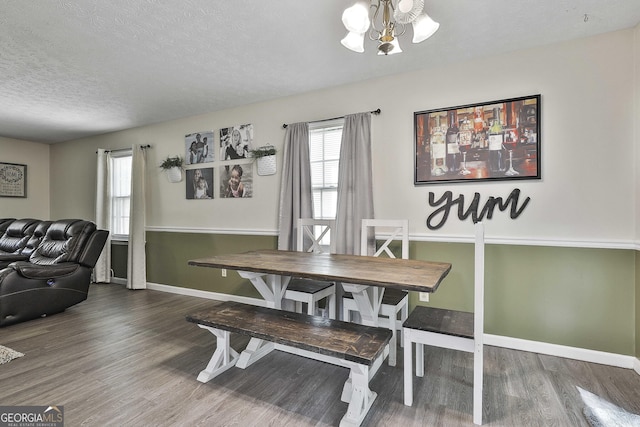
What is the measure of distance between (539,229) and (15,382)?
3.81 m

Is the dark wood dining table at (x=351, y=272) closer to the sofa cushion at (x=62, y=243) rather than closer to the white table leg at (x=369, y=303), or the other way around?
the white table leg at (x=369, y=303)

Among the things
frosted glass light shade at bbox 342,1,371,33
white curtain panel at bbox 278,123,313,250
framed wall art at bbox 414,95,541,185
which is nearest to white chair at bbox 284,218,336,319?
white curtain panel at bbox 278,123,313,250

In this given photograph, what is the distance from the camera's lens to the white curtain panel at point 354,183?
118 inches

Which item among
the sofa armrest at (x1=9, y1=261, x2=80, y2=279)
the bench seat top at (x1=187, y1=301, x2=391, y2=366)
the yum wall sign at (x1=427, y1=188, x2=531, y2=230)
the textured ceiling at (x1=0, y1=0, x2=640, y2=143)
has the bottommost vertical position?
the bench seat top at (x1=187, y1=301, x2=391, y2=366)

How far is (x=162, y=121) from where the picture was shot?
441 cm

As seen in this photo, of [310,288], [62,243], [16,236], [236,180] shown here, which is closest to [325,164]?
[236,180]

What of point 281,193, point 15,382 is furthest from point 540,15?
point 15,382

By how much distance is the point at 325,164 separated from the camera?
11.0ft

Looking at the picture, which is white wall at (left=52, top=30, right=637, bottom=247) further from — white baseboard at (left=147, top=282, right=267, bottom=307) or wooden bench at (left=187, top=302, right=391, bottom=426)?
wooden bench at (left=187, top=302, right=391, bottom=426)

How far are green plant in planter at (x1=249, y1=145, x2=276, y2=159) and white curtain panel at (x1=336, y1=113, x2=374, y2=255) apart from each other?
88 cm

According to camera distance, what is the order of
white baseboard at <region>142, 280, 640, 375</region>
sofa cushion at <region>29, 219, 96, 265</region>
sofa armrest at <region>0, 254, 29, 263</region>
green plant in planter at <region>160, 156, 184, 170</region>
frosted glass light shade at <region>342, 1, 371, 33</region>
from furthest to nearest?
green plant in planter at <region>160, 156, 184, 170</region> → sofa armrest at <region>0, 254, 29, 263</region> → sofa cushion at <region>29, 219, 96, 265</region> → white baseboard at <region>142, 280, 640, 375</region> → frosted glass light shade at <region>342, 1, 371, 33</region>

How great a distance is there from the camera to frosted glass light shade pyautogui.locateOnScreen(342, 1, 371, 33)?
1.56m

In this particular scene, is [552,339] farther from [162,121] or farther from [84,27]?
[162,121]

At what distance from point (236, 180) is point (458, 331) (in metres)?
2.99
